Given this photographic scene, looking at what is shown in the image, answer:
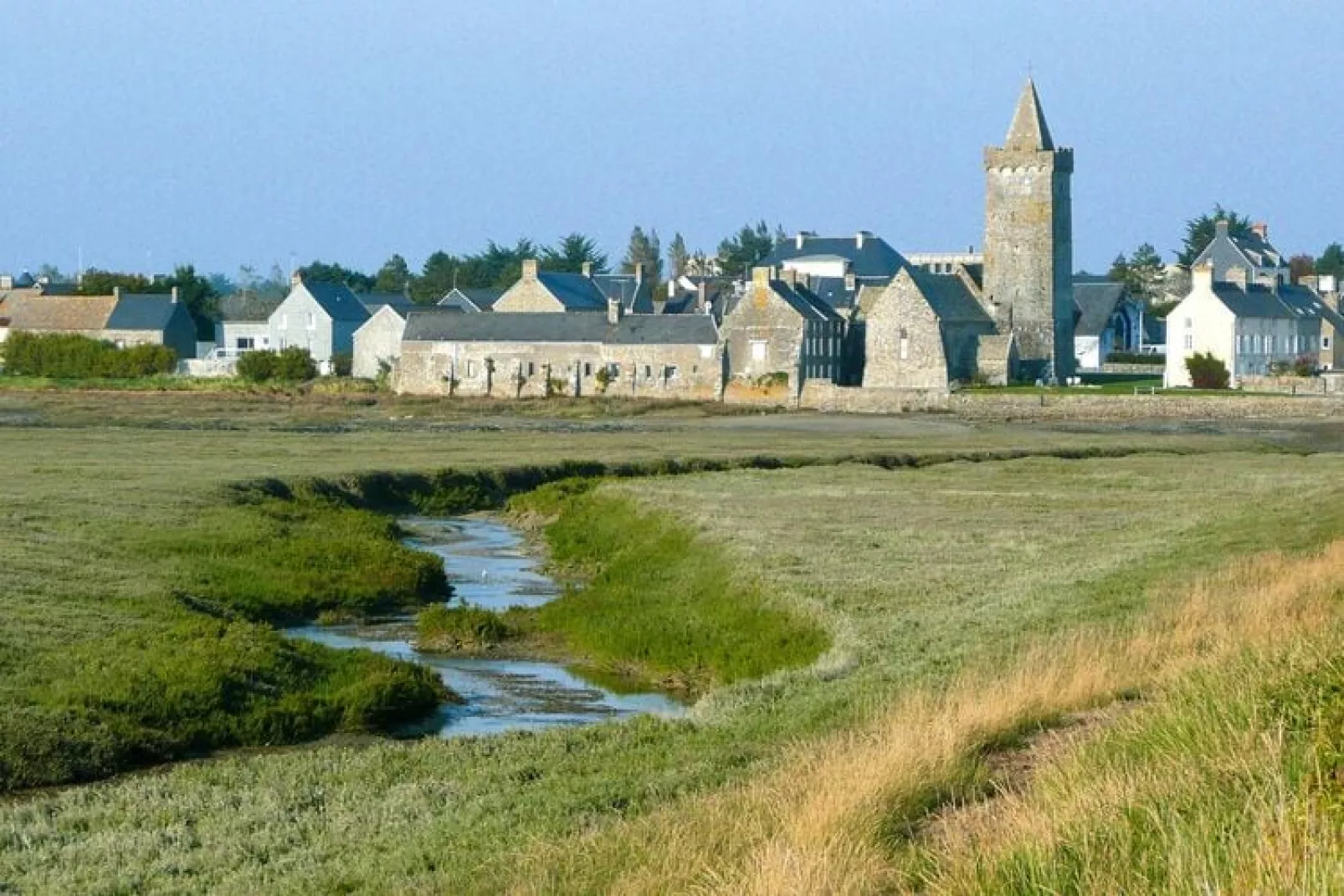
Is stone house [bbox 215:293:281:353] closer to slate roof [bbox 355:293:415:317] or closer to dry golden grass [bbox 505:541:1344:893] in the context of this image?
slate roof [bbox 355:293:415:317]

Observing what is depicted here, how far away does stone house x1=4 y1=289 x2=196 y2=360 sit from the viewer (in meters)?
128

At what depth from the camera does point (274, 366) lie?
4537 inches

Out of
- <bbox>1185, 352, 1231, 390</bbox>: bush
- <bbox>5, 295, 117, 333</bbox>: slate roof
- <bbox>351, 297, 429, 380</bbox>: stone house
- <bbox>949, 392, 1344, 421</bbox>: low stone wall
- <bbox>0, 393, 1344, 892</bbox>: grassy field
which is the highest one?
<bbox>5, 295, 117, 333</bbox>: slate roof

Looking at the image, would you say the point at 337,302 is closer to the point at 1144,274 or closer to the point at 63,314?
the point at 63,314

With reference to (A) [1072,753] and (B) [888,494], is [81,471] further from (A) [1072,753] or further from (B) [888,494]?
(A) [1072,753]

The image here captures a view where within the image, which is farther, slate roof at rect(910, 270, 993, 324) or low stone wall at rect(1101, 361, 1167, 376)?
low stone wall at rect(1101, 361, 1167, 376)

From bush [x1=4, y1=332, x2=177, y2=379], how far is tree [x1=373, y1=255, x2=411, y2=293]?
146 feet

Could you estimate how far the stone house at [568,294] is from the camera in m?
118

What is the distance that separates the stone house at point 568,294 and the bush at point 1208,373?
28.4m

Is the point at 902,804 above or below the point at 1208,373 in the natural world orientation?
below

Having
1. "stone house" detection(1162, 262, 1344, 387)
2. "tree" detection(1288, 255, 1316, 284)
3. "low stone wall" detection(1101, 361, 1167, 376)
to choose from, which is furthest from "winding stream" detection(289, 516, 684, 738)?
"tree" detection(1288, 255, 1316, 284)

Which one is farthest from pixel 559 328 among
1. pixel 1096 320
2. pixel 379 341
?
pixel 1096 320

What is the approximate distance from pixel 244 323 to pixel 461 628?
10587cm

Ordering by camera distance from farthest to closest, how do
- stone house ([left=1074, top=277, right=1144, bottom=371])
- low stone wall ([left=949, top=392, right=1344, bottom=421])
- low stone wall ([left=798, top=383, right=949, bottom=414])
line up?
stone house ([left=1074, top=277, right=1144, bottom=371]), low stone wall ([left=798, top=383, right=949, bottom=414]), low stone wall ([left=949, top=392, right=1344, bottom=421])
